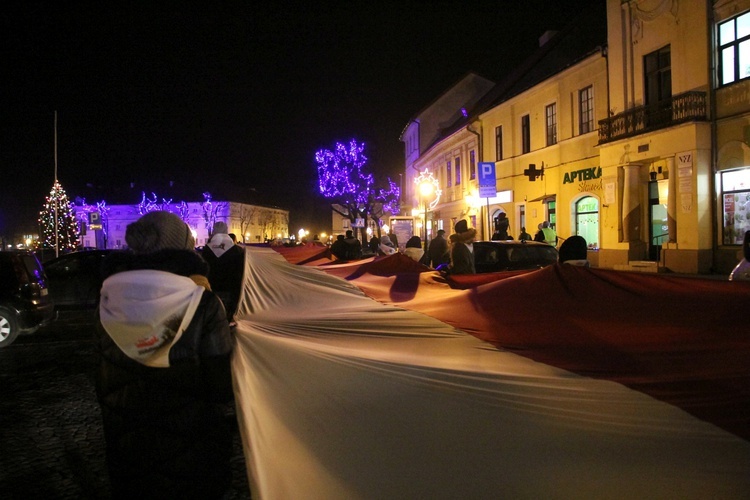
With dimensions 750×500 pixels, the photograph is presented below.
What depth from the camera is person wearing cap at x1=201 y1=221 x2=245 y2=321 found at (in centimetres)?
731

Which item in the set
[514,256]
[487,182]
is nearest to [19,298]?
[514,256]

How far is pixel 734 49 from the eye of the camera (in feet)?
55.3

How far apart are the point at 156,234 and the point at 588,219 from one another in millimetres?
23391

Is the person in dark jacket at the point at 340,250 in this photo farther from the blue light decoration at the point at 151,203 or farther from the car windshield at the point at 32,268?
the blue light decoration at the point at 151,203

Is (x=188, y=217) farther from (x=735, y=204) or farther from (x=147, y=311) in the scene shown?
(x=147, y=311)

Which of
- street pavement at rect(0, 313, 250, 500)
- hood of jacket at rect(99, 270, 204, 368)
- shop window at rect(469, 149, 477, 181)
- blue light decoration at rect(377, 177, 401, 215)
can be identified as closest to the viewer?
hood of jacket at rect(99, 270, 204, 368)

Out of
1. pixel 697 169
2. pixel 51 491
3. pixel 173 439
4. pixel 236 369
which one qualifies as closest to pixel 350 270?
pixel 51 491

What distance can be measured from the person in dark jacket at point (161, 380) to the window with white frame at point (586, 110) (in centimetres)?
2360

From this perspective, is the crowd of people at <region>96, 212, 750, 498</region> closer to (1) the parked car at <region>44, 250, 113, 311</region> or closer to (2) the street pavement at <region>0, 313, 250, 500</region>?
(2) the street pavement at <region>0, 313, 250, 500</region>

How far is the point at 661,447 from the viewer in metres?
2.04

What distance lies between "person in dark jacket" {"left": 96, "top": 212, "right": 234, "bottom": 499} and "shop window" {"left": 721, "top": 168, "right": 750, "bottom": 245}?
18827mm

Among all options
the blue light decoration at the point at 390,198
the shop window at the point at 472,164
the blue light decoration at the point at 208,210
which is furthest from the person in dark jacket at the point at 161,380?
the blue light decoration at the point at 208,210

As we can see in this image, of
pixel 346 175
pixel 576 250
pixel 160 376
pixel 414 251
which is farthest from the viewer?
pixel 346 175

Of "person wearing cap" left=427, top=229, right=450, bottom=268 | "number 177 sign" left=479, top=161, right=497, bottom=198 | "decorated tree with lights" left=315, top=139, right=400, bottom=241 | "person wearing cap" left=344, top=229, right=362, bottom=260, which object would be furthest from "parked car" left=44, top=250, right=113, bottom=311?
"decorated tree with lights" left=315, top=139, right=400, bottom=241
